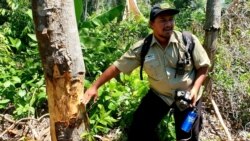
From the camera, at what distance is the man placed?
3463 millimetres

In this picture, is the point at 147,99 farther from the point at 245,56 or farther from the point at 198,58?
the point at 245,56

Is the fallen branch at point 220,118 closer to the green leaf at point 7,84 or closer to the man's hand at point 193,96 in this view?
the man's hand at point 193,96

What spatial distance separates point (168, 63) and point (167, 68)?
0.05 metres

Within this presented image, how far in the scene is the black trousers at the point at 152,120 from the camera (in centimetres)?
383

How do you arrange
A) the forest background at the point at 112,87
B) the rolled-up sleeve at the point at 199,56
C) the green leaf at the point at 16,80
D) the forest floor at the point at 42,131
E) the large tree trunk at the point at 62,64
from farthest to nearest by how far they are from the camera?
the green leaf at the point at 16,80, the forest background at the point at 112,87, the forest floor at the point at 42,131, the rolled-up sleeve at the point at 199,56, the large tree trunk at the point at 62,64

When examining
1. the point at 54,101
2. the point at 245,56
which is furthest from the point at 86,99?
the point at 245,56

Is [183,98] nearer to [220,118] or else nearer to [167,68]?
[167,68]

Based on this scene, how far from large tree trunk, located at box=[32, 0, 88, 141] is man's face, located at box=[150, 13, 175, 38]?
0.79 metres

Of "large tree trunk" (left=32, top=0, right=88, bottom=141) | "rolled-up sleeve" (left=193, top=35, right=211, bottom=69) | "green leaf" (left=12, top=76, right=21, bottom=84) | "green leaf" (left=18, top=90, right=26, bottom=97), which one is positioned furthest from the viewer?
"green leaf" (left=12, top=76, right=21, bottom=84)

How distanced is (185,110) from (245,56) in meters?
2.45

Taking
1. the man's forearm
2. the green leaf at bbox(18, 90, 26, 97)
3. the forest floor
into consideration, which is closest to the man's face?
the man's forearm


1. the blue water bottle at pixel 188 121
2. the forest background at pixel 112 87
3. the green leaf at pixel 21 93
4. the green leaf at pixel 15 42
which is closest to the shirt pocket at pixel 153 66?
the blue water bottle at pixel 188 121

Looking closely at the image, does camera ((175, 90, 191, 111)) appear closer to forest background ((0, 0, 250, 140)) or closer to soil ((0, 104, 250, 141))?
forest background ((0, 0, 250, 140))

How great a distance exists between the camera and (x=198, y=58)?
353cm
